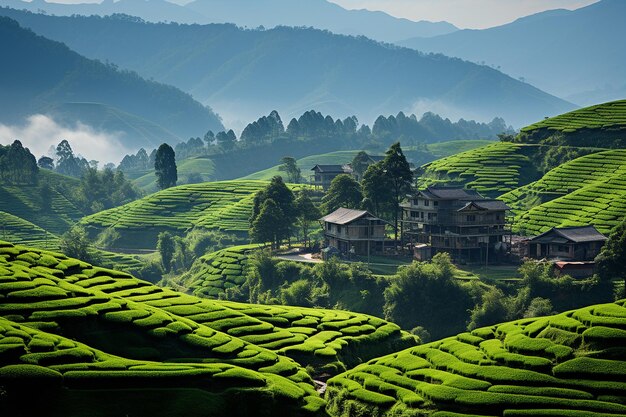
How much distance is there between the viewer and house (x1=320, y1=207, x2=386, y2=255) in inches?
3622

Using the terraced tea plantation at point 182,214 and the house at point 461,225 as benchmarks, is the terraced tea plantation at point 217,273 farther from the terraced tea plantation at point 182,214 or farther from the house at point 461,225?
the house at point 461,225

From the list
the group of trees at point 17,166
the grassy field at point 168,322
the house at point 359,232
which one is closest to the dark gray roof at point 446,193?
the house at point 359,232

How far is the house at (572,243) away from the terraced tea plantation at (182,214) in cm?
4815

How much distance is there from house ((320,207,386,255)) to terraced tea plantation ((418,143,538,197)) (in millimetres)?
27546

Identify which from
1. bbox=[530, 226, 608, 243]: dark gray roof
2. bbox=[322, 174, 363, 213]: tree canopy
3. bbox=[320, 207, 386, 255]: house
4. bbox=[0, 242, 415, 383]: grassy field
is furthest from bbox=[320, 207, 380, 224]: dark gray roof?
bbox=[0, 242, 415, 383]: grassy field

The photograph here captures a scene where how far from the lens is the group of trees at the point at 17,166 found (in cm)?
16512

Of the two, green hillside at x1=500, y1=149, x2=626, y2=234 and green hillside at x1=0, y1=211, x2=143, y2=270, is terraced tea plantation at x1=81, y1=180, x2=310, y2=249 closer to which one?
green hillside at x1=0, y1=211, x2=143, y2=270

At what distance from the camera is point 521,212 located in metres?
105

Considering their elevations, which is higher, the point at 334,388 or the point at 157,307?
the point at 157,307

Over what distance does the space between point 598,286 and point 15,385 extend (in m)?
50.7

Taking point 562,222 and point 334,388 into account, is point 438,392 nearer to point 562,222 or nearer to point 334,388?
point 334,388

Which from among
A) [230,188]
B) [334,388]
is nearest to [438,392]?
[334,388]

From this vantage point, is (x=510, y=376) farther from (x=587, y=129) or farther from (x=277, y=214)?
(x=587, y=129)

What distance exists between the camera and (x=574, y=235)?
82000 millimetres
